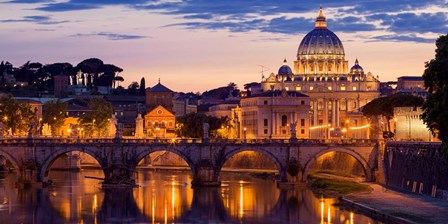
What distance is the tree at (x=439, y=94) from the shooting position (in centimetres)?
7200

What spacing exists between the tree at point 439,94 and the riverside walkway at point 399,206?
242 inches

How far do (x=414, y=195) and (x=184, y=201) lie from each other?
62.1 feet

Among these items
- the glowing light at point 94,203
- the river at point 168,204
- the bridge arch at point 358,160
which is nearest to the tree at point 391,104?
the bridge arch at point 358,160

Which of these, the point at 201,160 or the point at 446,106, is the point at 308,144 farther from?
the point at 446,106

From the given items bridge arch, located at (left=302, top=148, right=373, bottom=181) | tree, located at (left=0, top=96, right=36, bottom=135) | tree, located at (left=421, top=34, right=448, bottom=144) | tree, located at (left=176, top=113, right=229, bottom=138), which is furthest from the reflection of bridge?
tree, located at (left=176, top=113, right=229, bottom=138)

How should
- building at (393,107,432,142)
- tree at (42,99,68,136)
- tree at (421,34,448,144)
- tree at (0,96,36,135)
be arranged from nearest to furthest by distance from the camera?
tree at (421,34,448,144), building at (393,107,432,142), tree at (0,96,36,135), tree at (42,99,68,136)

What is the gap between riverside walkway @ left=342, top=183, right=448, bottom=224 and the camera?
77312 mm

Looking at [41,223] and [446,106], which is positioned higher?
[446,106]

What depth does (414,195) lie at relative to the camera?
93125 millimetres

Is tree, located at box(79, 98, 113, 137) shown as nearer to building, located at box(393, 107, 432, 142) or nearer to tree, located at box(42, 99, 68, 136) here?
tree, located at box(42, 99, 68, 136)

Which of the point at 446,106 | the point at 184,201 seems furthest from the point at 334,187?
the point at 446,106

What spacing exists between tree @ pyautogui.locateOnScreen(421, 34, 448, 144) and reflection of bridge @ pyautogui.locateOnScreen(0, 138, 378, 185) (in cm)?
3736

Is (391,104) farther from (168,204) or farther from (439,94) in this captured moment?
(439,94)

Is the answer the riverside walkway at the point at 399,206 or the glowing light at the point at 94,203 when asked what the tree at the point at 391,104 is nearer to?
the riverside walkway at the point at 399,206
